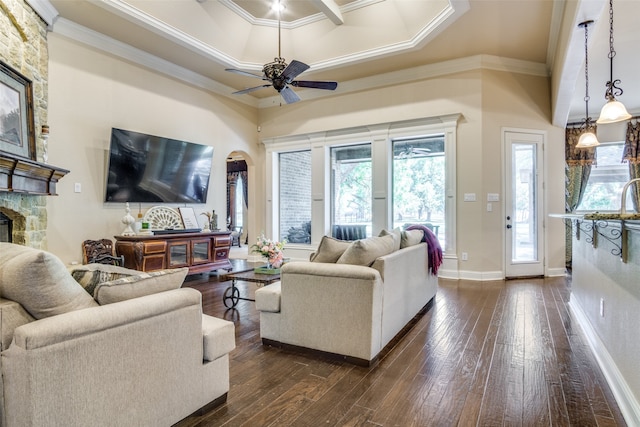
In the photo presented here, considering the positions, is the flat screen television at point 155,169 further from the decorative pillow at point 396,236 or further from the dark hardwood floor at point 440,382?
the decorative pillow at point 396,236

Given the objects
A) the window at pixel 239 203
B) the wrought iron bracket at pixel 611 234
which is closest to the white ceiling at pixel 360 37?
the wrought iron bracket at pixel 611 234

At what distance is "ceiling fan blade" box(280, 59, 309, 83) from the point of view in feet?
12.0

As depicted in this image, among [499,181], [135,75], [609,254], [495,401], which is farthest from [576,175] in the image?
[135,75]

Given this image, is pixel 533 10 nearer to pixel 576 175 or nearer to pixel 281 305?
pixel 576 175

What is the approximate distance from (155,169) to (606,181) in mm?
8246

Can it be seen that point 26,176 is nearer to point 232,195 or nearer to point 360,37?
point 360,37

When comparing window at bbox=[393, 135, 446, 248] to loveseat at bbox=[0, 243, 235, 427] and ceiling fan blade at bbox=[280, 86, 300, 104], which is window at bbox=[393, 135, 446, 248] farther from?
loveseat at bbox=[0, 243, 235, 427]

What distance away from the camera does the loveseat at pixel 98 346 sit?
4.00ft

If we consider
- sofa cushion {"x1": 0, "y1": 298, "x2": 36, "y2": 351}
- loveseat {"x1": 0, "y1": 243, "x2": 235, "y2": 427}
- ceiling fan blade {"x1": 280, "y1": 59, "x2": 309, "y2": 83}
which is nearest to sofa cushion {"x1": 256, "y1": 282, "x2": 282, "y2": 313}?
loveseat {"x1": 0, "y1": 243, "x2": 235, "y2": 427}

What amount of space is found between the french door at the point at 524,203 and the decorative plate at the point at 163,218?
5238mm

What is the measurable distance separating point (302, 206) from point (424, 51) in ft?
11.8

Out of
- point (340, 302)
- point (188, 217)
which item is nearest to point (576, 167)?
point (340, 302)

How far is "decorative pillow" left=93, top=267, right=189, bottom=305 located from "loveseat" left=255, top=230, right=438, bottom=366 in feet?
3.27

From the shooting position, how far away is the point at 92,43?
463 cm
